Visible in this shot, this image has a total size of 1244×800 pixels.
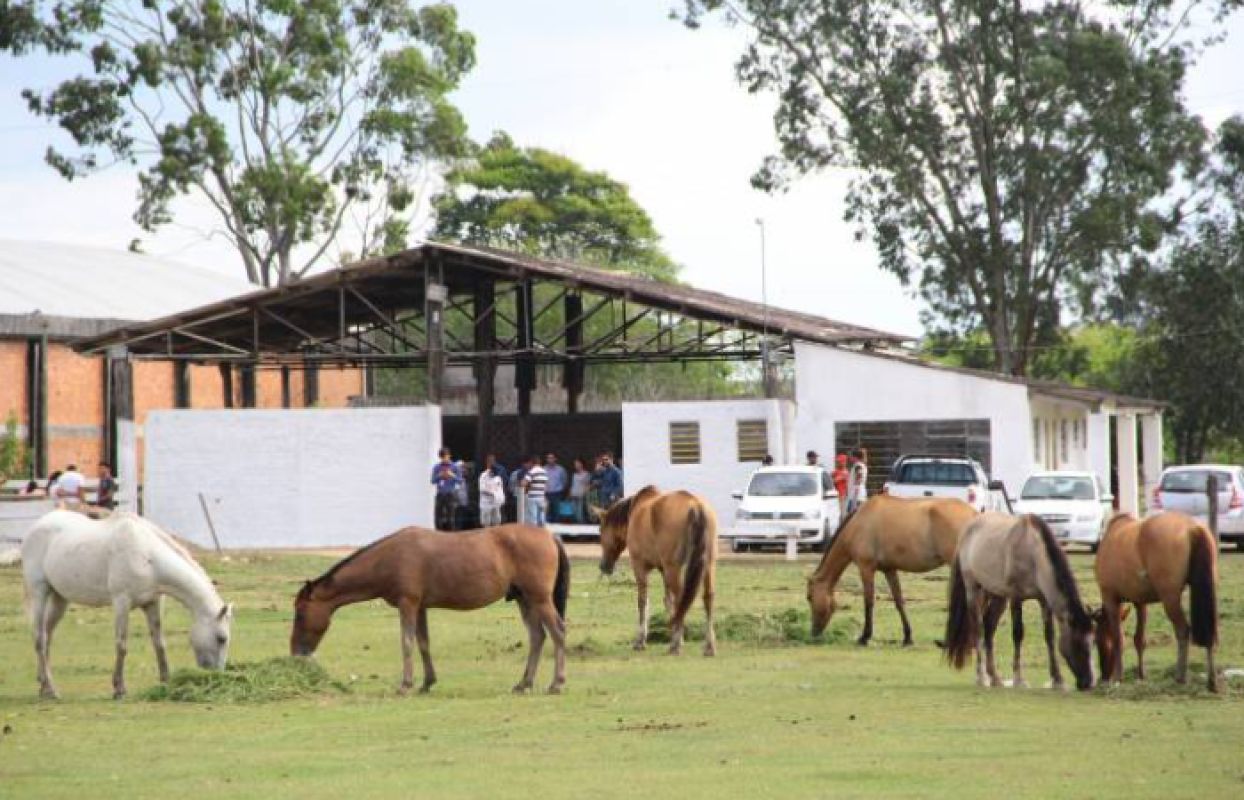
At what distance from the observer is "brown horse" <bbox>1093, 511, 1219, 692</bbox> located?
15602 mm

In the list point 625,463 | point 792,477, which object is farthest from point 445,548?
point 625,463

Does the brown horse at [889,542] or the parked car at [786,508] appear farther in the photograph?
the parked car at [786,508]

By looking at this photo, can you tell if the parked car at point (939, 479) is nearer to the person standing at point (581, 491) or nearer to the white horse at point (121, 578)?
the person standing at point (581, 491)

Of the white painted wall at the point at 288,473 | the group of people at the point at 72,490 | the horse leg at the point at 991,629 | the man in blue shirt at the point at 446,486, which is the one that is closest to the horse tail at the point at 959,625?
the horse leg at the point at 991,629

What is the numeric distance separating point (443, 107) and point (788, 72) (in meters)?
12.0

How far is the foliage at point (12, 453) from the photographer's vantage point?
44594 mm

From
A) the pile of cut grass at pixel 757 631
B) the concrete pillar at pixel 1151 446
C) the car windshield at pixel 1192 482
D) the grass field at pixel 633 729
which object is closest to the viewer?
the grass field at pixel 633 729

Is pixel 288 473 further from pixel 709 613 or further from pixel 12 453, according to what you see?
pixel 709 613

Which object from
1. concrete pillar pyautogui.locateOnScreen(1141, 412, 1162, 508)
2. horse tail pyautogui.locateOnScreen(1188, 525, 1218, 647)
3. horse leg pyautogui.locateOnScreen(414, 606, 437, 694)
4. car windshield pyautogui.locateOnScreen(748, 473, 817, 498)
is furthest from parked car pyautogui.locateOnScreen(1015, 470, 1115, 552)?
horse leg pyautogui.locateOnScreen(414, 606, 437, 694)

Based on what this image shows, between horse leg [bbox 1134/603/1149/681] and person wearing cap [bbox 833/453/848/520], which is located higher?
person wearing cap [bbox 833/453/848/520]

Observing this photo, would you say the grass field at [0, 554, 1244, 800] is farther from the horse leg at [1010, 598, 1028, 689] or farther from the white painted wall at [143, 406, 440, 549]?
the white painted wall at [143, 406, 440, 549]

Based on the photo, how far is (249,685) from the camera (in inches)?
639

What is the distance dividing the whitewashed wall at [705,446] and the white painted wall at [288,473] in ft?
13.8

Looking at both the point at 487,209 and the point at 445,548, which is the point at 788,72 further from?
the point at 445,548
